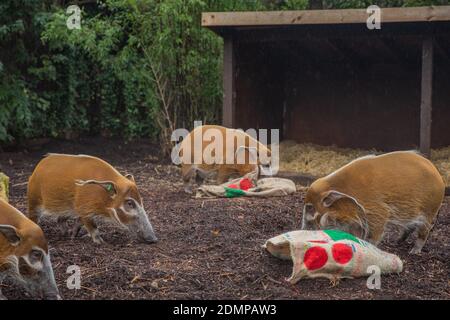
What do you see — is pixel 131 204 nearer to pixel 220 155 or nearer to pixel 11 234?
pixel 11 234

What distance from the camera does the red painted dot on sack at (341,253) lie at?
4676 mm

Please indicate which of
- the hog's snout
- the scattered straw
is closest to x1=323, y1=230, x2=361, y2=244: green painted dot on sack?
the hog's snout

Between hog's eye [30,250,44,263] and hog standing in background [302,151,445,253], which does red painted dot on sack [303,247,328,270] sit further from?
hog's eye [30,250,44,263]

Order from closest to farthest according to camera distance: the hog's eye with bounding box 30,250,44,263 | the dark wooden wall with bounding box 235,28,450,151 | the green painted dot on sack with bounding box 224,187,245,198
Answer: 1. the hog's eye with bounding box 30,250,44,263
2. the green painted dot on sack with bounding box 224,187,245,198
3. the dark wooden wall with bounding box 235,28,450,151

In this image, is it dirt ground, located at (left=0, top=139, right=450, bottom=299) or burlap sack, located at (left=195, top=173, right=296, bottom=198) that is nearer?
dirt ground, located at (left=0, top=139, right=450, bottom=299)

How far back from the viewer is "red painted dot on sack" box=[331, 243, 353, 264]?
4676 mm

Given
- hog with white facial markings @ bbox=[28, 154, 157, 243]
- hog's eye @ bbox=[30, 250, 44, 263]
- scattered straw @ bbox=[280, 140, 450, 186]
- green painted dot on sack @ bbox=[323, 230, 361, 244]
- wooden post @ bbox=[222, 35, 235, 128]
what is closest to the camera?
hog's eye @ bbox=[30, 250, 44, 263]

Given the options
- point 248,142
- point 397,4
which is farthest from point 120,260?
point 397,4

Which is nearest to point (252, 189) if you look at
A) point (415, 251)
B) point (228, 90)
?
point (228, 90)

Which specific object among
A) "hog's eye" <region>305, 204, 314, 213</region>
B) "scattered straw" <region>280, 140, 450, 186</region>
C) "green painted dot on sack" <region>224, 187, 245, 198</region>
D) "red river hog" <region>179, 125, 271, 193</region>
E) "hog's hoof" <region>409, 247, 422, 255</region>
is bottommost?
"scattered straw" <region>280, 140, 450, 186</region>

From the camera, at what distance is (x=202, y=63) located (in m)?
11.6

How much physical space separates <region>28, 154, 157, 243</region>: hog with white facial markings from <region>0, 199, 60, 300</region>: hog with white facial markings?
139 cm

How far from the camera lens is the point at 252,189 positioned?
838 cm
